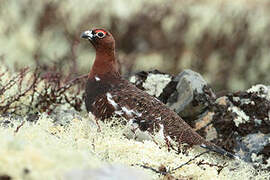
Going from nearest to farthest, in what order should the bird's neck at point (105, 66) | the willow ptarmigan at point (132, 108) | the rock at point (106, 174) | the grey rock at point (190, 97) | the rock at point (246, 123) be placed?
the rock at point (106, 174) < the willow ptarmigan at point (132, 108) < the bird's neck at point (105, 66) < the rock at point (246, 123) < the grey rock at point (190, 97)

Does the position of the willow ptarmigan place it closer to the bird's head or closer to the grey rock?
the bird's head

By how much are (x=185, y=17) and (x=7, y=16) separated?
393cm

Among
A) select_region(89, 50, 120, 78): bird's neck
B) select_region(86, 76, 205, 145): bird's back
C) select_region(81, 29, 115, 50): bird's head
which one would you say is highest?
select_region(81, 29, 115, 50): bird's head

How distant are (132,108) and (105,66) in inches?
22.1

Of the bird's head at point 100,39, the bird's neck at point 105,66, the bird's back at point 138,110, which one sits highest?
the bird's head at point 100,39

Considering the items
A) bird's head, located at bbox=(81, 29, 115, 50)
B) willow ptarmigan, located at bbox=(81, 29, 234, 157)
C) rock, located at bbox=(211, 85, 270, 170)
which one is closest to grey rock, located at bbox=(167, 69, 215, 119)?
rock, located at bbox=(211, 85, 270, 170)

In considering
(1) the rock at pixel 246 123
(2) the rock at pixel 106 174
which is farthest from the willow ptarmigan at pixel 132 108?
(2) the rock at pixel 106 174

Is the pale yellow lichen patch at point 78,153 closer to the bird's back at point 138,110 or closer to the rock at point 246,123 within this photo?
the bird's back at point 138,110

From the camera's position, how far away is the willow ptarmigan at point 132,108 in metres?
3.73

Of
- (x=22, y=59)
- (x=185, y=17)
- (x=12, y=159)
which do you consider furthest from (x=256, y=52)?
(x=12, y=159)

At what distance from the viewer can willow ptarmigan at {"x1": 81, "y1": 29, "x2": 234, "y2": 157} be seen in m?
3.73

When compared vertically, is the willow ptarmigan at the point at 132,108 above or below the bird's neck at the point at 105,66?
below

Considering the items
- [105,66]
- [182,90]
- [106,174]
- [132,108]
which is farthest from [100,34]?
[106,174]

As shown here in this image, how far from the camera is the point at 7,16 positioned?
32.2ft
